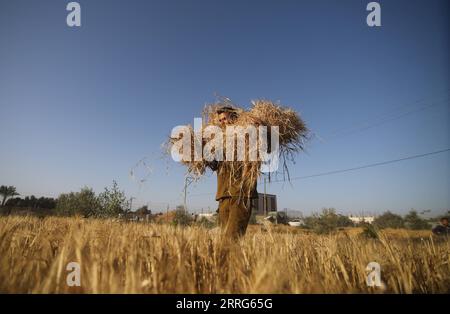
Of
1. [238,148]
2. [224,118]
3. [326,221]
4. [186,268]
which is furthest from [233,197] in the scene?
[326,221]

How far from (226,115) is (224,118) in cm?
9

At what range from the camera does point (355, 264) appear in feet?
7.72

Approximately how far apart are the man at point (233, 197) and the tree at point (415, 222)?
48368 mm

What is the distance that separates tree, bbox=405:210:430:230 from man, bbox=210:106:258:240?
48368 millimetres

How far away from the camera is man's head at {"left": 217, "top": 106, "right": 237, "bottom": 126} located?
4797 mm

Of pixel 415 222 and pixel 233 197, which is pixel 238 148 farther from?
pixel 415 222

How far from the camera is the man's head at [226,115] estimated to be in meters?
4.80

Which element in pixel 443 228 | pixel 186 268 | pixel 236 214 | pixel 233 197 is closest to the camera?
pixel 186 268

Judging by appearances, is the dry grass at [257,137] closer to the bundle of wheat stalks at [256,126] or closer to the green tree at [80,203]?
the bundle of wheat stalks at [256,126]

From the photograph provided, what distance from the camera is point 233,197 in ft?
14.2
